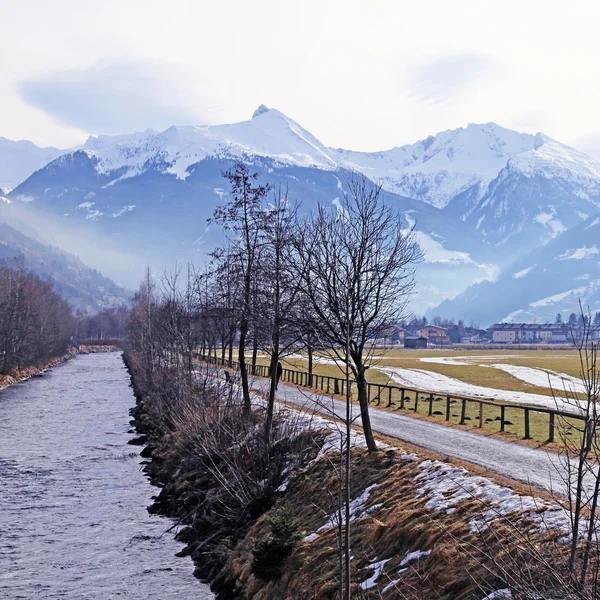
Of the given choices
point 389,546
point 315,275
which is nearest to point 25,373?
point 315,275

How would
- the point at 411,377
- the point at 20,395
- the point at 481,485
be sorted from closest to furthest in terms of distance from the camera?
1. the point at 481,485
2. the point at 20,395
3. the point at 411,377

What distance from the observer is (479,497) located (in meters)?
13.7

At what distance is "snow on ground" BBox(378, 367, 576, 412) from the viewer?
37.8 m

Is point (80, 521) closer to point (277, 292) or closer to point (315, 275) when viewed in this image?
point (277, 292)

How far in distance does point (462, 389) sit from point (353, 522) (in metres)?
35.2

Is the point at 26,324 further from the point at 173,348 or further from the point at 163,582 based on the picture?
the point at 163,582

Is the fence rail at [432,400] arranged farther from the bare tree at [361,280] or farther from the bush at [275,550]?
the bush at [275,550]

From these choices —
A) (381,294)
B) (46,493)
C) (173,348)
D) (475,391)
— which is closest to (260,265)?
(381,294)

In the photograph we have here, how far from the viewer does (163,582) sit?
17.4 meters

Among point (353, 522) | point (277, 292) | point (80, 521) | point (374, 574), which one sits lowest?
point (80, 521)

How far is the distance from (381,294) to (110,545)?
A: 10080 millimetres

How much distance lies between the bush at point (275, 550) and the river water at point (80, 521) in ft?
6.08

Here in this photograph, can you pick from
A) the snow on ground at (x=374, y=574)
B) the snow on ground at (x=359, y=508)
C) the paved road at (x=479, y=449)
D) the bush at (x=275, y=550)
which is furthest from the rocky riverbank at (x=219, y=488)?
the snow on ground at (x=374, y=574)

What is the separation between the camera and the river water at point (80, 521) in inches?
679
